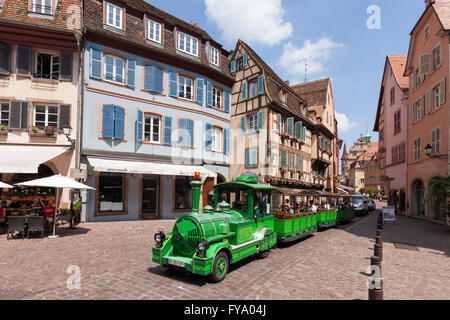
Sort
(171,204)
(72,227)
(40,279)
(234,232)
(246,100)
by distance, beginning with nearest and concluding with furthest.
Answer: (40,279)
(234,232)
(72,227)
(171,204)
(246,100)

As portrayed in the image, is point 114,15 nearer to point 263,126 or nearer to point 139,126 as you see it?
point 139,126

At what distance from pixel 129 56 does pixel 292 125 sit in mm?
13932

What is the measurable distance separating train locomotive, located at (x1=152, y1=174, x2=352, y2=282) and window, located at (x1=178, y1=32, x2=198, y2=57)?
1264 cm

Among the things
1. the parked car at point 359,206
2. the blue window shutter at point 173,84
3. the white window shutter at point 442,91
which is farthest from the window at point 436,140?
the blue window shutter at point 173,84

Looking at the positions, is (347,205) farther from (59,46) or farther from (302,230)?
(59,46)

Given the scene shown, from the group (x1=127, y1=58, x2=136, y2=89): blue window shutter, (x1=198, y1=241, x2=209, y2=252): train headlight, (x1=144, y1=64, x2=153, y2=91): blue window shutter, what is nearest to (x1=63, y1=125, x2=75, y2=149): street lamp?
(x1=127, y1=58, x2=136, y2=89): blue window shutter

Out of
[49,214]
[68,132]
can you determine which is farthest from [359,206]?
[49,214]

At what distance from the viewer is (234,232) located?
20.6 feet

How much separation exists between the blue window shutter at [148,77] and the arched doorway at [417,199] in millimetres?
20816

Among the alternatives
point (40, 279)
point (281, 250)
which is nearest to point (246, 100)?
point (281, 250)

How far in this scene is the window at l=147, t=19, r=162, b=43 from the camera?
15656 millimetres

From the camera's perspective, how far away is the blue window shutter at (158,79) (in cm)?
1553

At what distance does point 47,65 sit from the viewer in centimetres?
1334
